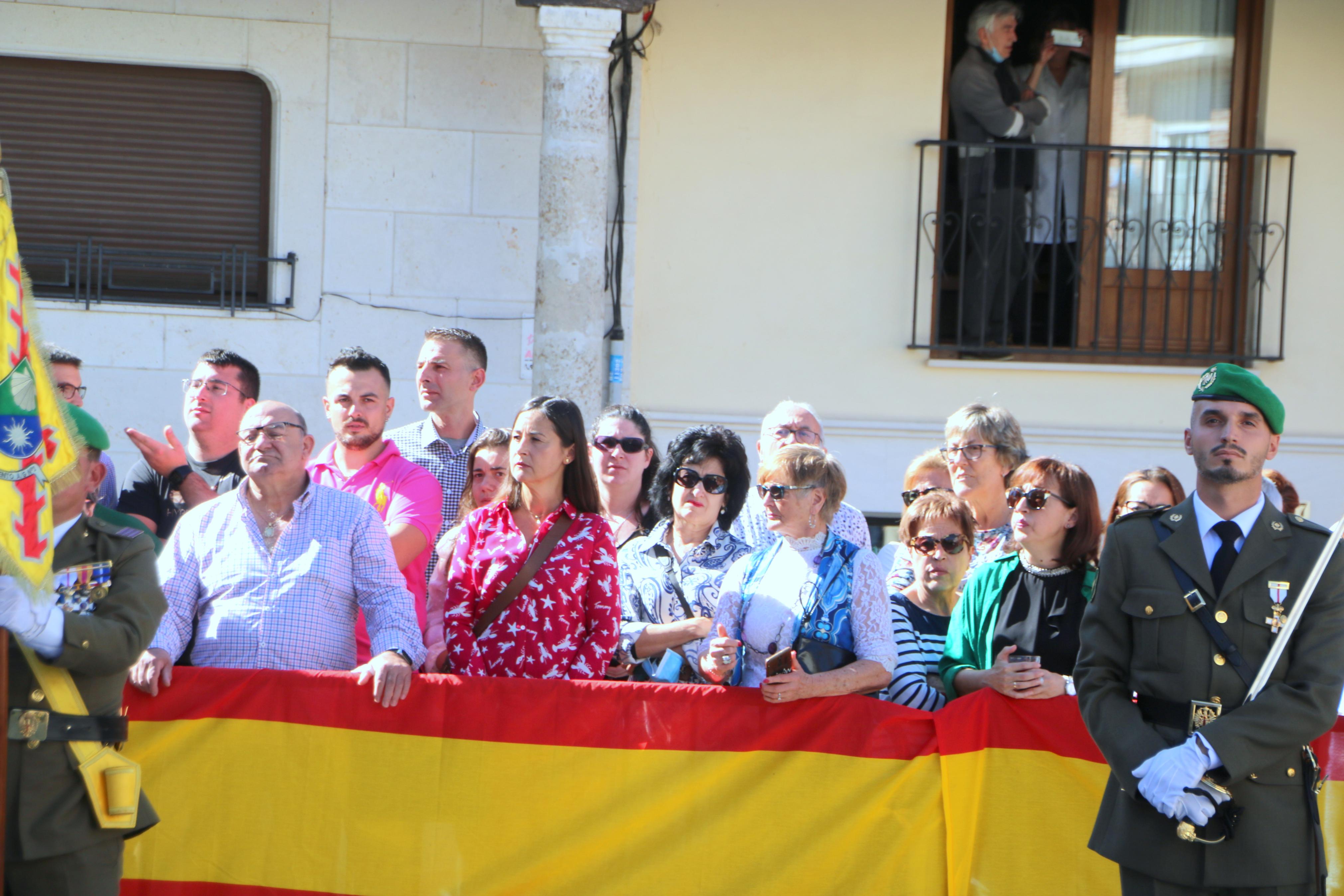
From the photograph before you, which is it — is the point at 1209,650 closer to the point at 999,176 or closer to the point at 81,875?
the point at 81,875

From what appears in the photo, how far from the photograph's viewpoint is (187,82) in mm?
7602

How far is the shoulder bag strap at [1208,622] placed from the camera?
10.3ft

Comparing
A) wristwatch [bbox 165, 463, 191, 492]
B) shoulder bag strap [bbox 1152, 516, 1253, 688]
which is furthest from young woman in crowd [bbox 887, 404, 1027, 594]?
wristwatch [bbox 165, 463, 191, 492]

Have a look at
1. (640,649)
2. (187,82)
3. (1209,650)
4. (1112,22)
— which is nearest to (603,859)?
(640,649)

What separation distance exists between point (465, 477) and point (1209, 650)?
3.11m

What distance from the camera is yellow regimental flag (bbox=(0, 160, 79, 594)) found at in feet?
9.52

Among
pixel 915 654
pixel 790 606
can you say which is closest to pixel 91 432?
pixel 790 606

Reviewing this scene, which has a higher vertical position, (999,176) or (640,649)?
(999,176)

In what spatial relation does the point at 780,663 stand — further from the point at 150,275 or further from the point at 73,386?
the point at 150,275

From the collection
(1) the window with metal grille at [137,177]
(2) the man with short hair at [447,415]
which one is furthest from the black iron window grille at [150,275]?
(2) the man with short hair at [447,415]

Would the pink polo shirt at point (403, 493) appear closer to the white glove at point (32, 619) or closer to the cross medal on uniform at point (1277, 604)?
the white glove at point (32, 619)

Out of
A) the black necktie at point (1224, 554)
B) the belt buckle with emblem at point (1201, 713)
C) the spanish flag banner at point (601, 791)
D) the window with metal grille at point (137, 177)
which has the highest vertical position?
the window with metal grille at point (137, 177)

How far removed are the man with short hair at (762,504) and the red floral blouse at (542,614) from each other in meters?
0.72

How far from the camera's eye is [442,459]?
548cm
